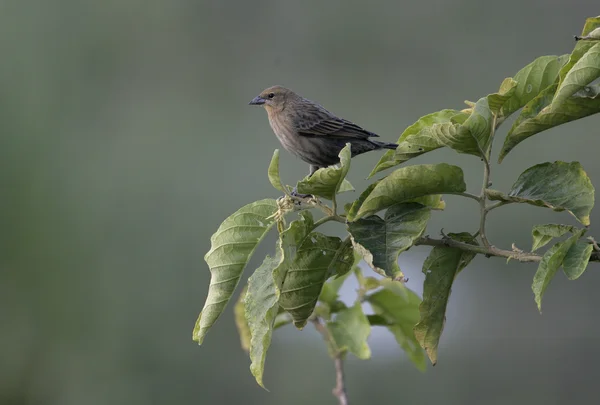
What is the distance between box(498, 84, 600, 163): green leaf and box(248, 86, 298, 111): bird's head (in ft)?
10.3

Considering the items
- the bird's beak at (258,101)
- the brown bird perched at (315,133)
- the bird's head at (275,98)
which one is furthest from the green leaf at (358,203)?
the bird's beak at (258,101)

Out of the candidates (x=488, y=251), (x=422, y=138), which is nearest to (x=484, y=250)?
(x=488, y=251)

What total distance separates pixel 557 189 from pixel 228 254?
90cm

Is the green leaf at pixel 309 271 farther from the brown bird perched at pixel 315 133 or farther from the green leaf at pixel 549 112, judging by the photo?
the brown bird perched at pixel 315 133

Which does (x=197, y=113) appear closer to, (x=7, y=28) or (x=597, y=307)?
(x=7, y=28)

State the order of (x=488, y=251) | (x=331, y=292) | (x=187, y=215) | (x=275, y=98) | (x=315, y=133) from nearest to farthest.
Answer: (x=488, y=251)
(x=331, y=292)
(x=315, y=133)
(x=275, y=98)
(x=187, y=215)

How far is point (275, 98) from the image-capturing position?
5.25 meters

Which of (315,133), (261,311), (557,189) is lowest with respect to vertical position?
(261,311)

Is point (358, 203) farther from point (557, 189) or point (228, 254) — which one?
point (557, 189)

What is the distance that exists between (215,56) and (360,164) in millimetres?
5678

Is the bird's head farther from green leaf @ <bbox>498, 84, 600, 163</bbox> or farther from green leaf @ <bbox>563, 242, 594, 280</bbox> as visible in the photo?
green leaf @ <bbox>563, 242, 594, 280</bbox>

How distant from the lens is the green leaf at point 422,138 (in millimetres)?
1912

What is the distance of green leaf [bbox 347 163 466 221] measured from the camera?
1915mm

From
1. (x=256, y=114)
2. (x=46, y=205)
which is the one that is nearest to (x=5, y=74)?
(x=46, y=205)
